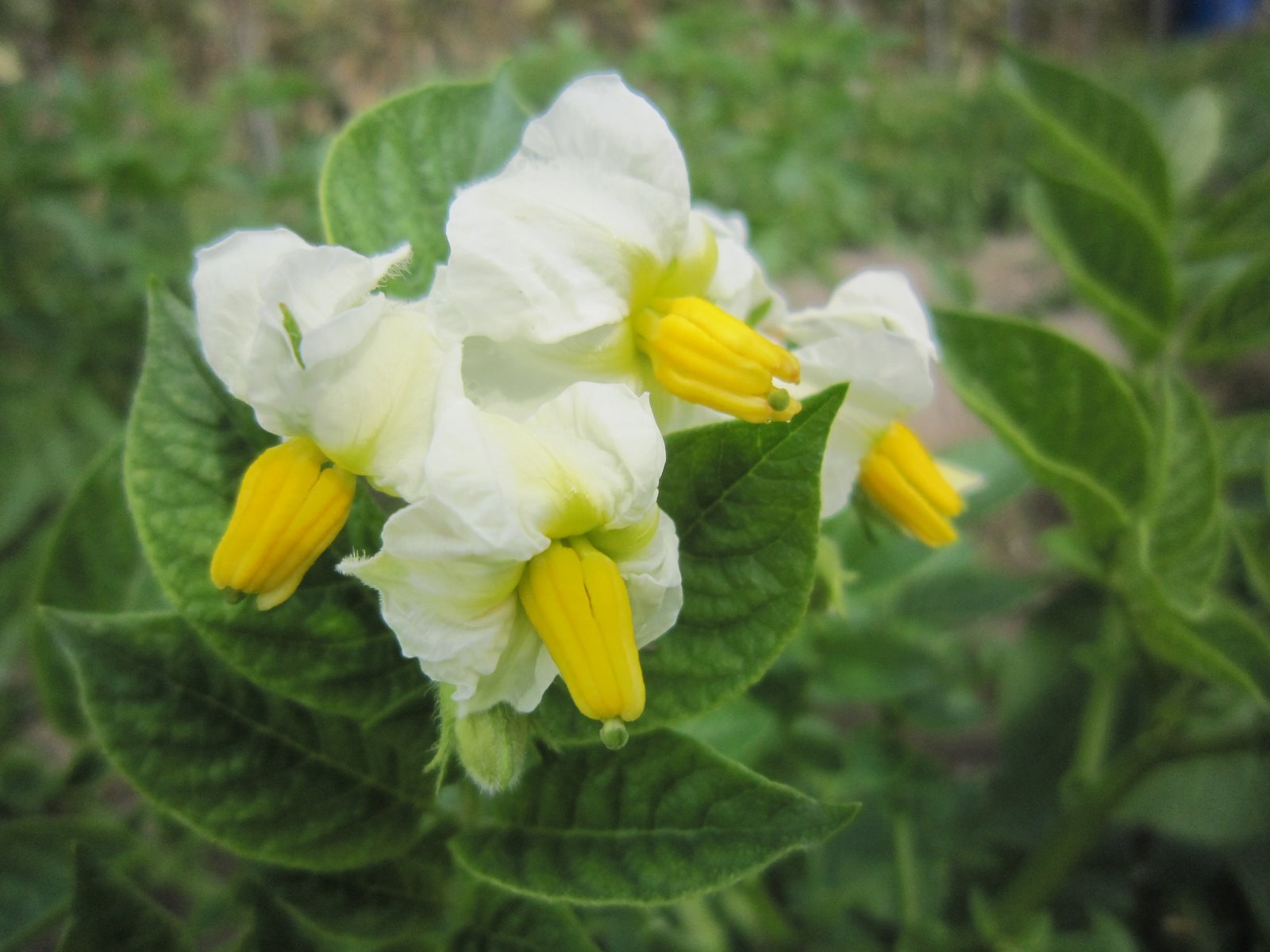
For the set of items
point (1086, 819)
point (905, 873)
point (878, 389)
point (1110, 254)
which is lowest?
point (905, 873)

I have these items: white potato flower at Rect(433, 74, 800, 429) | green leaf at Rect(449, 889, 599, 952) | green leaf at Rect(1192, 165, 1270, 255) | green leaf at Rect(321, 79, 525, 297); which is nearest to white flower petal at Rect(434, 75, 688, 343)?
white potato flower at Rect(433, 74, 800, 429)

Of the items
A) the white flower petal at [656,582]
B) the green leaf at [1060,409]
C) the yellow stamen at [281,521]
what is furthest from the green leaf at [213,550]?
the green leaf at [1060,409]

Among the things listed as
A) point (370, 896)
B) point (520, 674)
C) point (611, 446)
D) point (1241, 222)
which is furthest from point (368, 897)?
point (1241, 222)

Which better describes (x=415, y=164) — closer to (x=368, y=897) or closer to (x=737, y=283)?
(x=737, y=283)

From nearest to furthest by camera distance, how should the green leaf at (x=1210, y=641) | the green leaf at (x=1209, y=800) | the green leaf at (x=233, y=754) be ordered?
1. the green leaf at (x=233, y=754)
2. the green leaf at (x=1210, y=641)
3. the green leaf at (x=1209, y=800)

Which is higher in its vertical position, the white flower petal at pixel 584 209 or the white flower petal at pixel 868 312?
the white flower petal at pixel 584 209

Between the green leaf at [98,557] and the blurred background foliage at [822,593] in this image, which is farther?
the blurred background foliage at [822,593]

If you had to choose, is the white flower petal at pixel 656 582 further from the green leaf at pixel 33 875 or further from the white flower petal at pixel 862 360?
the green leaf at pixel 33 875
